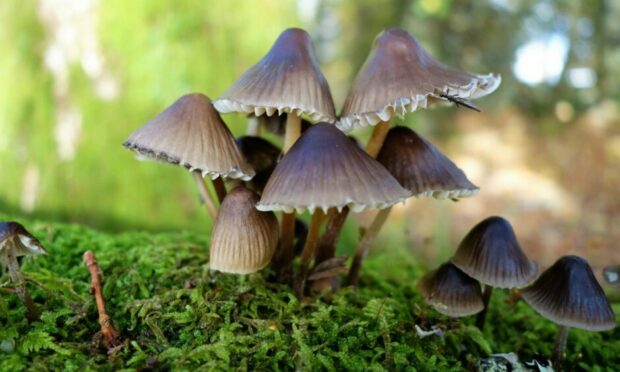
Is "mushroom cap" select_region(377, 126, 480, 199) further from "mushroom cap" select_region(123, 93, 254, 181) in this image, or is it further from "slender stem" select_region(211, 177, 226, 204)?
"slender stem" select_region(211, 177, 226, 204)

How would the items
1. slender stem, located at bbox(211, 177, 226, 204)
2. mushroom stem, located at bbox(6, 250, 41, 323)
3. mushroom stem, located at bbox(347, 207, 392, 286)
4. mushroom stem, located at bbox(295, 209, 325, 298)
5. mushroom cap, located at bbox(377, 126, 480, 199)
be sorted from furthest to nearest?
mushroom stem, located at bbox(347, 207, 392, 286), slender stem, located at bbox(211, 177, 226, 204), mushroom stem, located at bbox(295, 209, 325, 298), mushroom cap, located at bbox(377, 126, 480, 199), mushroom stem, located at bbox(6, 250, 41, 323)

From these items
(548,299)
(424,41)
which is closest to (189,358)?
(548,299)

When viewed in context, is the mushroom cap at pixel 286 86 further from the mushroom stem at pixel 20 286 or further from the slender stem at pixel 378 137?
the mushroom stem at pixel 20 286

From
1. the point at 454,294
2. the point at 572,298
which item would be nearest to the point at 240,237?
the point at 454,294

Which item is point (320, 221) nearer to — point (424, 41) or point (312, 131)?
point (312, 131)

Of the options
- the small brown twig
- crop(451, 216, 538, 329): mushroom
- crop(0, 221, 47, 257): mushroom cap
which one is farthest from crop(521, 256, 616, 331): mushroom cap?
crop(0, 221, 47, 257): mushroom cap

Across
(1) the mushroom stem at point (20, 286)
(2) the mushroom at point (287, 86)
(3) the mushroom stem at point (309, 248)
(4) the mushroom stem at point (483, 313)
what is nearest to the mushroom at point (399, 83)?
(2) the mushroom at point (287, 86)
